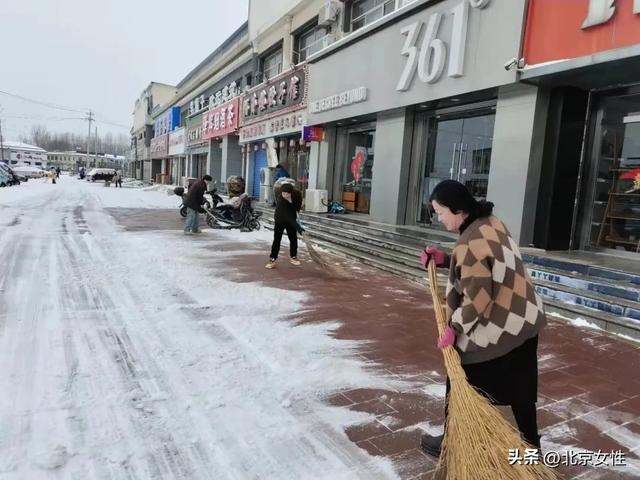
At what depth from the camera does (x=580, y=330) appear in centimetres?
513

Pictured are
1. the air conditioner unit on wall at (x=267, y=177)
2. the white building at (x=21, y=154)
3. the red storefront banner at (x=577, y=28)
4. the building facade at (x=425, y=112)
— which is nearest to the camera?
the red storefront banner at (x=577, y=28)

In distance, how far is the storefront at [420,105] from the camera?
7.80 metres

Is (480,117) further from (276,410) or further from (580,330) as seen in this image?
(276,410)

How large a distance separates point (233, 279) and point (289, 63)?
13.0 m

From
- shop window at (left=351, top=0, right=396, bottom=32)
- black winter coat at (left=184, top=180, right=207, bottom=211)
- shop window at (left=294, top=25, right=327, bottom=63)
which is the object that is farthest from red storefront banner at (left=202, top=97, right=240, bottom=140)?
black winter coat at (left=184, top=180, right=207, bottom=211)

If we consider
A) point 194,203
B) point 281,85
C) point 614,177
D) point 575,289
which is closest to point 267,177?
point 281,85

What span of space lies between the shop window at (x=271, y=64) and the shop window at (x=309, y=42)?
1.82 m

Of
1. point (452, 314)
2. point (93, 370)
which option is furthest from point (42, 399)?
point (452, 314)

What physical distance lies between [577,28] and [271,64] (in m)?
15.9

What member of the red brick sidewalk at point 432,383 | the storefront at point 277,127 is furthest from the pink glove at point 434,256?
the storefront at point 277,127

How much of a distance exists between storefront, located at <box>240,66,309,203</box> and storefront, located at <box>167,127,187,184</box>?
48.9 feet

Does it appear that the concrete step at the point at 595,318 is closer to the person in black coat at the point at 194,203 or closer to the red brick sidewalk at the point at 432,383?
the red brick sidewalk at the point at 432,383

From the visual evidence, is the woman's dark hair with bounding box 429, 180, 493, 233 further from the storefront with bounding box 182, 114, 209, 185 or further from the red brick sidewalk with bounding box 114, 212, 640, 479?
the storefront with bounding box 182, 114, 209, 185

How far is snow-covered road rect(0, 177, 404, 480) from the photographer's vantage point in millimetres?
2514
